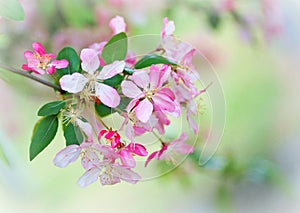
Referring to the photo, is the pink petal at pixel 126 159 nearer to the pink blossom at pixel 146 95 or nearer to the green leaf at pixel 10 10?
the pink blossom at pixel 146 95

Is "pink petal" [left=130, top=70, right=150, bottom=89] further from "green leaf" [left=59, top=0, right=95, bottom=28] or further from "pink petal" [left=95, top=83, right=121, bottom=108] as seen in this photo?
"green leaf" [left=59, top=0, right=95, bottom=28]

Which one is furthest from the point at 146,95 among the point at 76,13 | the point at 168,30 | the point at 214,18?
the point at 214,18


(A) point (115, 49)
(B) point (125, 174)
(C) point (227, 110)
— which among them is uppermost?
(C) point (227, 110)

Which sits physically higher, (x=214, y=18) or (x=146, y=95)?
(x=214, y=18)

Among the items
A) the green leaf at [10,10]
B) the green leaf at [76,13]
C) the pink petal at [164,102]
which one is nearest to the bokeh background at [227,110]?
the green leaf at [76,13]

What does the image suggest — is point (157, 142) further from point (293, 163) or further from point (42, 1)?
point (293, 163)

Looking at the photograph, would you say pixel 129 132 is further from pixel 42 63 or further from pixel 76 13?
pixel 76 13
